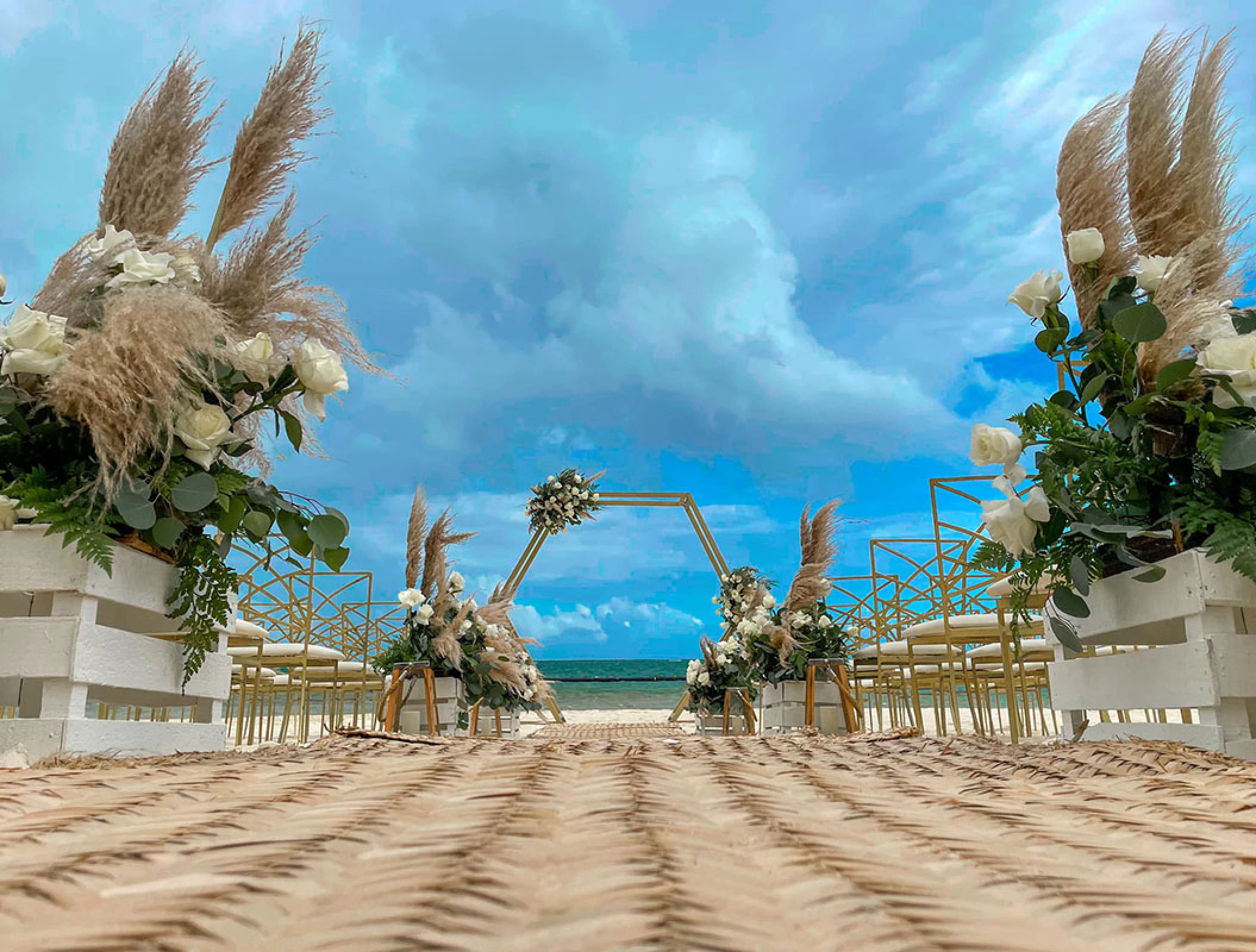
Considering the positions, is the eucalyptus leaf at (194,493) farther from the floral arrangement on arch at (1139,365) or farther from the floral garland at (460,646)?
the floral garland at (460,646)

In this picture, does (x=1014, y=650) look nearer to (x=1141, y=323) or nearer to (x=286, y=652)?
(x=1141, y=323)

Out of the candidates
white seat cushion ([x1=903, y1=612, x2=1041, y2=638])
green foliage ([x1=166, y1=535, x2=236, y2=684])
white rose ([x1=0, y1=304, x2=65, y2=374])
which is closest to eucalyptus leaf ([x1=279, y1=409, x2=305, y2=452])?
green foliage ([x1=166, y1=535, x2=236, y2=684])

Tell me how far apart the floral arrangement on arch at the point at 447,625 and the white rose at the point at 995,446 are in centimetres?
242

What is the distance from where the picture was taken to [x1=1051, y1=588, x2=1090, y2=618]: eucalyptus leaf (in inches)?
50.8

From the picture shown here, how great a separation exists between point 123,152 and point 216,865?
4.73 feet

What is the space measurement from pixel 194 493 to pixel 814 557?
11.4 ft

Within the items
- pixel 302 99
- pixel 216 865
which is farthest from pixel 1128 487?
pixel 302 99

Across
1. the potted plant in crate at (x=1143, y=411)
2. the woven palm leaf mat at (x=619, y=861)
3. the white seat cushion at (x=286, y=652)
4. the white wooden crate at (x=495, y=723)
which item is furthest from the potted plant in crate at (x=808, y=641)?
the woven palm leaf mat at (x=619, y=861)

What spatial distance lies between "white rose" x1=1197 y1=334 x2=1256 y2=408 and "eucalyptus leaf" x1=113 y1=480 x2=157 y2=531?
1518 millimetres

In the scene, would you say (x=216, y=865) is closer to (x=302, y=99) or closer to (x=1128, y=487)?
(x=1128, y=487)

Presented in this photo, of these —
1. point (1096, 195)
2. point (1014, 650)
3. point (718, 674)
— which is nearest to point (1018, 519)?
point (1096, 195)

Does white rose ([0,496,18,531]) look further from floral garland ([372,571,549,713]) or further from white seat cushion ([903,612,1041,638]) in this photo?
white seat cushion ([903,612,1041,638])

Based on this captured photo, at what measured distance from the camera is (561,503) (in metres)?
6.90

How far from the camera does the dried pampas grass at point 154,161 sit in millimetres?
1404
